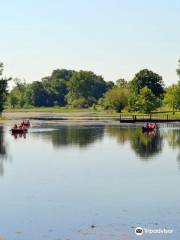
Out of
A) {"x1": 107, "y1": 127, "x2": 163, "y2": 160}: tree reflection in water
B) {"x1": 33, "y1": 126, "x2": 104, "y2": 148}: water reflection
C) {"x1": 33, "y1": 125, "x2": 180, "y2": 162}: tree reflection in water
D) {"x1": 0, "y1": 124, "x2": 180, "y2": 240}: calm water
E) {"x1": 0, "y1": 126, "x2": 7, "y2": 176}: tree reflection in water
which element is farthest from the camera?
{"x1": 33, "y1": 126, "x2": 104, "y2": 148}: water reflection

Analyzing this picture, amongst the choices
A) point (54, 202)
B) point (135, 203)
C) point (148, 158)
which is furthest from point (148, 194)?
point (148, 158)

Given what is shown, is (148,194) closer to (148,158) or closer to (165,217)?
(165,217)

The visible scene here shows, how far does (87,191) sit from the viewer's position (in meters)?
50.5

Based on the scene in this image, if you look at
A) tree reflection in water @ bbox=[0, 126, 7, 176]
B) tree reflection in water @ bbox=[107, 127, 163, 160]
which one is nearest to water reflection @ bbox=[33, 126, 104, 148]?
tree reflection in water @ bbox=[107, 127, 163, 160]

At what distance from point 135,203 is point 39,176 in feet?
53.6

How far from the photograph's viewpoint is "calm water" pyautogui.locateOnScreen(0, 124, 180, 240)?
37938mm

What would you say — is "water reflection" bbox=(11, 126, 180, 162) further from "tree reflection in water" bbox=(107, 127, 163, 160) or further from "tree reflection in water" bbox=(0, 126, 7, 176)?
"tree reflection in water" bbox=(0, 126, 7, 176)

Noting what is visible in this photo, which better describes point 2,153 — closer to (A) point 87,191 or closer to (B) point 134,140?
(B) point 134,140

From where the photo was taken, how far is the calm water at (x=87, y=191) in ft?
124

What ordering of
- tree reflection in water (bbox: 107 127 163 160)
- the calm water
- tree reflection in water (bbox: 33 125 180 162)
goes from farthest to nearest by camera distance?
1. tree reflection in water (bbox: 33 125 180 162)
2. tree reflection in water (bbox: 107 127 163 160)
3. the calm water

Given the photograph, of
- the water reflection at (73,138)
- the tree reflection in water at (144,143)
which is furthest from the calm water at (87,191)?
the water reflection at (73,138)

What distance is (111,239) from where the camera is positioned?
34.9 metres

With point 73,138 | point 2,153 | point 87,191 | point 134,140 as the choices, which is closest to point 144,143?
point 134,140

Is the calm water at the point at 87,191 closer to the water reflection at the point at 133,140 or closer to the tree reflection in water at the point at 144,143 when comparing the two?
the tree reflection in water at the point at 144,143
